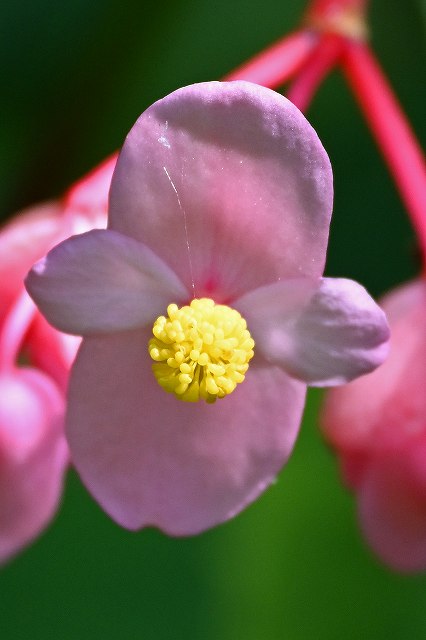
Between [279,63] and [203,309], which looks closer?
[203,309]

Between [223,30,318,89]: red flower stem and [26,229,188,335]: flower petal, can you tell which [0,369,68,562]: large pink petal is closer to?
[26,229,188,335]: flower petal

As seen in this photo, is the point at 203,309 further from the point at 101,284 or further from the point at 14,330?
the point at 14,330

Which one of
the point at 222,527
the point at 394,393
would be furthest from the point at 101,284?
the point at 222,527

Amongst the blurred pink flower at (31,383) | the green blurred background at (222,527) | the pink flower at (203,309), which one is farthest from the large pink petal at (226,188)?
the green blurred background at (222,527)

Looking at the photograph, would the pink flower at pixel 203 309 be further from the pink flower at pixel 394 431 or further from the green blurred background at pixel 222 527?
the green blurred background at pixel 222 527

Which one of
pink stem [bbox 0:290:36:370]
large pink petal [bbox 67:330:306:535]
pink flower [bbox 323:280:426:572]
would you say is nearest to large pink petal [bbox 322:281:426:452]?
pink flower [bbox 323:280:426:572]

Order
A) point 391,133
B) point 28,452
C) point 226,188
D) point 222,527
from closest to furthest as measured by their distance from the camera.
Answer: point 226,188 < point 28,452 < point 391,133 < point 222,527
